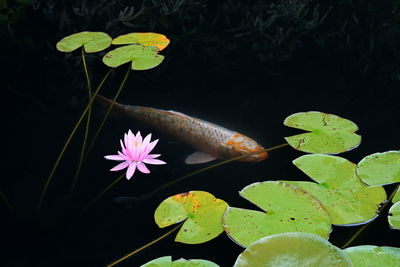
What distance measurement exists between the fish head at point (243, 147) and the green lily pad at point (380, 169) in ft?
1.47

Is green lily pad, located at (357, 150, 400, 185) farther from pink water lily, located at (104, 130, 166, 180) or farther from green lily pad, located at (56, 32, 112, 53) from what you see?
green lily pad, located at (56, 32, 112, 53)

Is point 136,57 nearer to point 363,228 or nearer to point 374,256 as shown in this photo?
point 363,228

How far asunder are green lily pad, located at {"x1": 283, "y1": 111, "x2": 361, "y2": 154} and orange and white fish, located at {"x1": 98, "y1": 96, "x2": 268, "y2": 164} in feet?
0.62

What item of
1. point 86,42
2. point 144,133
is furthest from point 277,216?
point 86,42

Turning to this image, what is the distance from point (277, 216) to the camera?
1.44 metres

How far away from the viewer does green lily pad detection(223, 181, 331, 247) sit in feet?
4.55

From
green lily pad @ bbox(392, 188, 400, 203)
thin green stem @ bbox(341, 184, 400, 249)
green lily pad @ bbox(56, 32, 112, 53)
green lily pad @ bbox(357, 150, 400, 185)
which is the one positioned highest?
green lily pad @ bbox(56, 32, 112, 53)

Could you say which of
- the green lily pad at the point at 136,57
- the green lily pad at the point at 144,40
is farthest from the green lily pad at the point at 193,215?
the green lily pad at the point at 144,40

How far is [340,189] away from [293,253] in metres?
0.52

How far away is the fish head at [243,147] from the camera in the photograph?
1906mm

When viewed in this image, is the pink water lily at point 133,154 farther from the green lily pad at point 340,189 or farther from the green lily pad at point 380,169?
the green lily pad at point 380,169

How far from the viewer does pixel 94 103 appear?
2213 mm

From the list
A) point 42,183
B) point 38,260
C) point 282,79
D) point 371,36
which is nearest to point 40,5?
point 42,183

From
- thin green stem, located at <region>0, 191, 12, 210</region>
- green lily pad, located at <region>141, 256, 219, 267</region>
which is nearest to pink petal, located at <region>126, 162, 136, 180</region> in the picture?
green lily pad, located at <region>141, 256, 219, 267</region>
